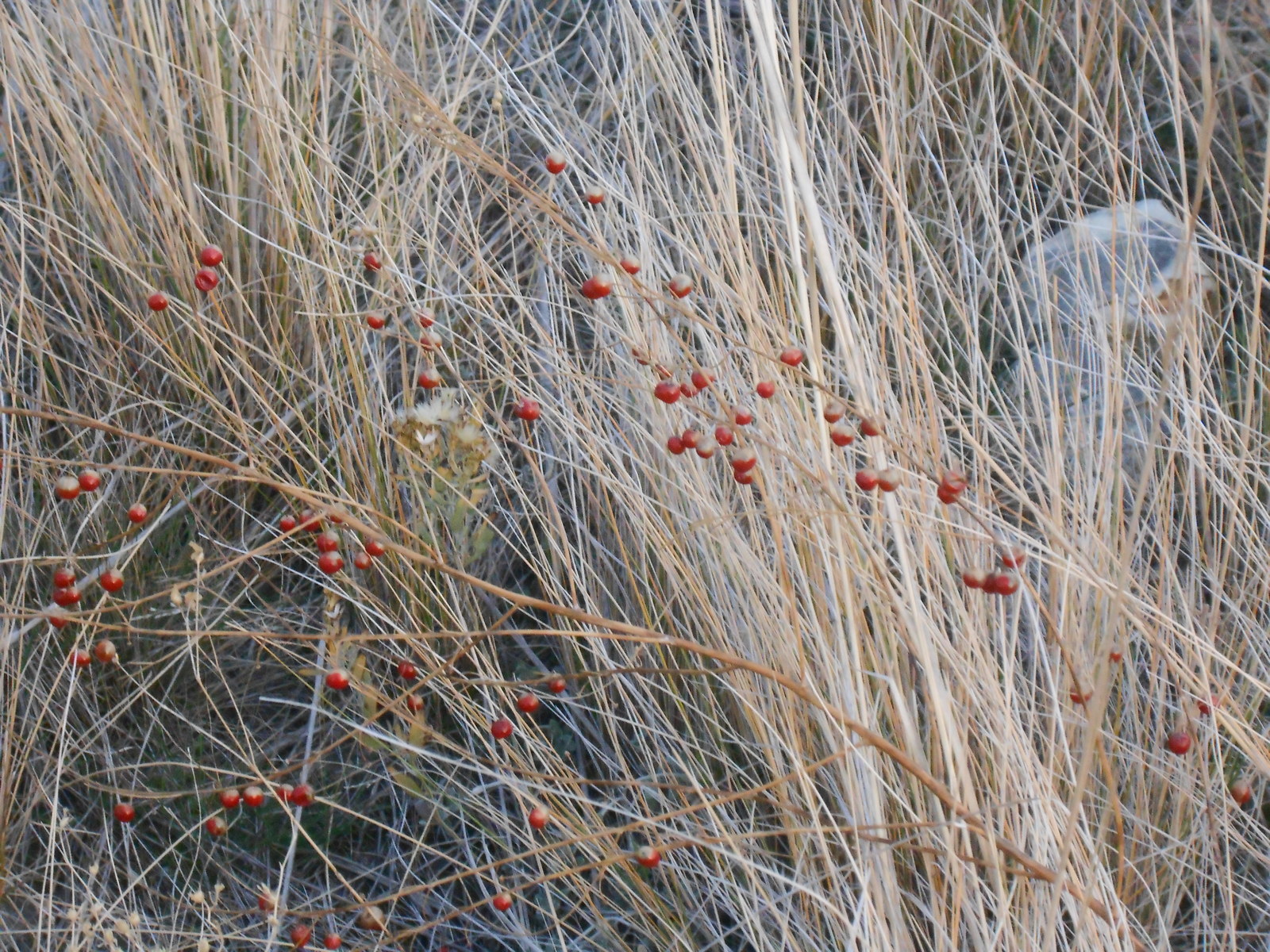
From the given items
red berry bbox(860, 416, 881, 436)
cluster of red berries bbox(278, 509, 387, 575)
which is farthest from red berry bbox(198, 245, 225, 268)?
red berry bbox(860, 416, 881, 436)

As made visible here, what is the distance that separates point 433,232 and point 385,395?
31cm

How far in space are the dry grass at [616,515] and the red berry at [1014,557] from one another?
0.18 ft

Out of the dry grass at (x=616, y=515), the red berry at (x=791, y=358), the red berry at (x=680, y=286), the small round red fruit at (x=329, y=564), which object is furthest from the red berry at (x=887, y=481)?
the small round red fruit at (x=329, y=564)

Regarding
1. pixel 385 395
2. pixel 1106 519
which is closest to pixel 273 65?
pixel 385 395

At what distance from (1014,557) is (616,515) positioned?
82cm

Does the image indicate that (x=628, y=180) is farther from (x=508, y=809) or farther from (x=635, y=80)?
(x=508, y=809)

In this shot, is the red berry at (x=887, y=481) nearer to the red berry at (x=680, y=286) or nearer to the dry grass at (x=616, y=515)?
the dry grass at (x=616, y=515)

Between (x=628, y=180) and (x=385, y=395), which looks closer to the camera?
(x=385, y=395)

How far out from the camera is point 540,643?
1.81m

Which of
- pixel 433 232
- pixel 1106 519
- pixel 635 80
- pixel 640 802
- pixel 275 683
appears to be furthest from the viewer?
pixel 635 80

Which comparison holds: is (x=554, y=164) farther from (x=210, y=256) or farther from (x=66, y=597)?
(x=66, y=597)

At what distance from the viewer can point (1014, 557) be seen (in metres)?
1.14

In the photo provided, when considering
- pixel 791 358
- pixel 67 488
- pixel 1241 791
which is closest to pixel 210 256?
pixel 67 488

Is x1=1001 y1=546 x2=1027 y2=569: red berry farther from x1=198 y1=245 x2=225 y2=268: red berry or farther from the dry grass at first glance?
x1=198 y1=245 x2=225 y2=268: red berry
